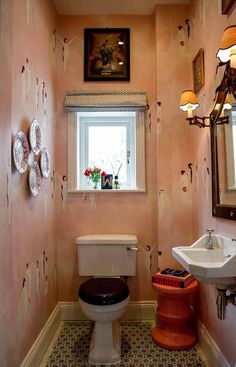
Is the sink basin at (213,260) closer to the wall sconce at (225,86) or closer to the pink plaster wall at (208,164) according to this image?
the pink plaster wall at (208,164)

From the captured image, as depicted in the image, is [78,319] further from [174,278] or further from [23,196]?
[23,196]

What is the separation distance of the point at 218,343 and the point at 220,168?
3.52ft

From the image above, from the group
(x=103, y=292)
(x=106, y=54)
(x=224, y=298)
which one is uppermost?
(x=106, y=54)

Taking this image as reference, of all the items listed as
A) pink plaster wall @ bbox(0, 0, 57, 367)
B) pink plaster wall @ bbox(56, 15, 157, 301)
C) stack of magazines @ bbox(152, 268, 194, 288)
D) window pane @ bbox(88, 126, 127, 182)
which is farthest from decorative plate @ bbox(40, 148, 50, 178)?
stack of magazines @ bbox(152, 268, 194, 288)

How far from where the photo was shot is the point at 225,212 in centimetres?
148

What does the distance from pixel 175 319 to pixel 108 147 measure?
5.13ft

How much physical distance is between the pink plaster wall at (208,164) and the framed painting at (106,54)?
599mm

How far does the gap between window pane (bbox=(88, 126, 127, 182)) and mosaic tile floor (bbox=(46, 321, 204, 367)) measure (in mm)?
1364

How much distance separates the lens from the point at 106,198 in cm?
231

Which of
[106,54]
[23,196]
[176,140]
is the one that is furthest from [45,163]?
[106,54]

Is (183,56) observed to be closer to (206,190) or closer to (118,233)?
(206,190)

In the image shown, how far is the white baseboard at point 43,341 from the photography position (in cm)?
Result: 153

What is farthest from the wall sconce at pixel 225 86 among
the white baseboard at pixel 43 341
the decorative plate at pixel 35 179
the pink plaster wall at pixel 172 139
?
the white baseboard at pixel 43 341

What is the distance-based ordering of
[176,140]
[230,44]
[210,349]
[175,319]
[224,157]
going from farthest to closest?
[176,140]
[175,319]
[210,349]
[224,157]
[230,44]
